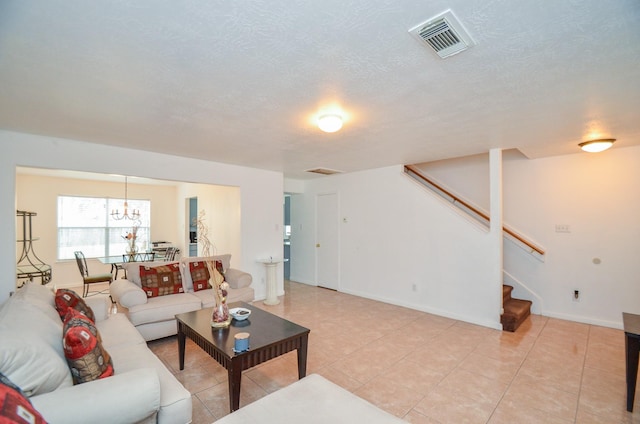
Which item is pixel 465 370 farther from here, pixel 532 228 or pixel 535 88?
pixel 532 228

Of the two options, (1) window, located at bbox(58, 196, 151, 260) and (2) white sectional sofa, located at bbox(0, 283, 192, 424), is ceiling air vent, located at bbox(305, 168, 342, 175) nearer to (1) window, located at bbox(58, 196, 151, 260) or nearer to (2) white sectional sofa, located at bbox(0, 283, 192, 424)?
(2) white sectional sofa, located at bbox(0, 283, 192, 424)

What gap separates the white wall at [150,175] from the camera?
300 cm

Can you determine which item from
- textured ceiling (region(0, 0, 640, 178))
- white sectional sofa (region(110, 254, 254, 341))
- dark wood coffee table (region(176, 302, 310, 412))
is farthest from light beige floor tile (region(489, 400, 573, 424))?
white sectional sofa (region(110, 254, 254, 341))

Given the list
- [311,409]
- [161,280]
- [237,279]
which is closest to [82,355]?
[311,409]

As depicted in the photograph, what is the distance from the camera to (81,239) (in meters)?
6.34

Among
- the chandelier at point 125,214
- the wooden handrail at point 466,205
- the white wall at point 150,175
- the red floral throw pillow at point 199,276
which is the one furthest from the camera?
the chandelier at point 125,214

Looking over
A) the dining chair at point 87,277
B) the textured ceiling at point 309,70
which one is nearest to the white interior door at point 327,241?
the textured ceiling at point 309,70

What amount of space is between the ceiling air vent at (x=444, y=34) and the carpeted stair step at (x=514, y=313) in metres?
3.48

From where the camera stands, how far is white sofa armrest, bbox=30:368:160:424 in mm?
1208

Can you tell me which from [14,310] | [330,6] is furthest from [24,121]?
[330,6]

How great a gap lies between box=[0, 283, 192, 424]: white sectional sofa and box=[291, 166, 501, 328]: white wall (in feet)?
12.6

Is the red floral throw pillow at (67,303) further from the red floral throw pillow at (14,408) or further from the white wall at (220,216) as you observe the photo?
the white wall at (220,216)

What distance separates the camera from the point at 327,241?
6.11 meters

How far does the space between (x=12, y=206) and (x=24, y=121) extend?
3.17 feet
